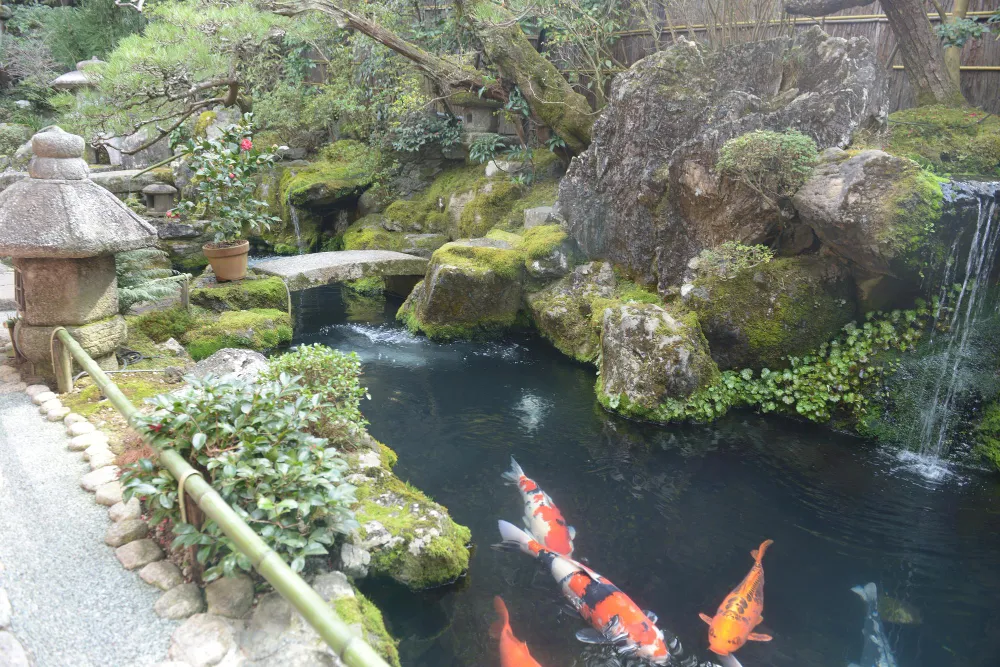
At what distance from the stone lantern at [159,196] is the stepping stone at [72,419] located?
29.3 feet

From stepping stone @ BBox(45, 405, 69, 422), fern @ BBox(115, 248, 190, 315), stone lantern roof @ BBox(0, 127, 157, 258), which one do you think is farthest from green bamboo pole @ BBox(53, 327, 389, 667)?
fern @ BBox(115, 248, 190, 315)

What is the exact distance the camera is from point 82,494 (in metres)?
4.17

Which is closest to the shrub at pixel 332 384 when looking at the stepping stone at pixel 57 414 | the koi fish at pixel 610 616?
the stepping stone at pixel 57 414

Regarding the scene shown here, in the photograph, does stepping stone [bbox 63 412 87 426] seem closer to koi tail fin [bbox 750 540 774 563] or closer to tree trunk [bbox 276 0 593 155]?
koi tail fin [bbox 750 540 774 563]

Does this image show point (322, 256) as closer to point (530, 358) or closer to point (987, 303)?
point (530, 358)

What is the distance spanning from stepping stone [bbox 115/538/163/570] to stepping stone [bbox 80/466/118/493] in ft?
2.45

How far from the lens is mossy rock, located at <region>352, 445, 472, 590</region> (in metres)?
4.47

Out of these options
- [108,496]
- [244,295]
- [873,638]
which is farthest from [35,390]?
[873,638]

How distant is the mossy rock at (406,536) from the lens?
4.47 meters

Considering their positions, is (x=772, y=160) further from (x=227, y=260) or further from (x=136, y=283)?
(x=227, y=260)

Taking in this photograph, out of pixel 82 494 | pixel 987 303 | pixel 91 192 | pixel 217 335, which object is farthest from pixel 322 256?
pixel 987 303

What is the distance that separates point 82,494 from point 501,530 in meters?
3.02

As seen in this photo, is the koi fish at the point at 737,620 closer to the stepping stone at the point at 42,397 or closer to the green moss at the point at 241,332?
the stepping stone at the point at 42,397

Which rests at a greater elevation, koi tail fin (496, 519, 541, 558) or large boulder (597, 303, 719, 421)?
large boulder (597, 303, 719, 421)
